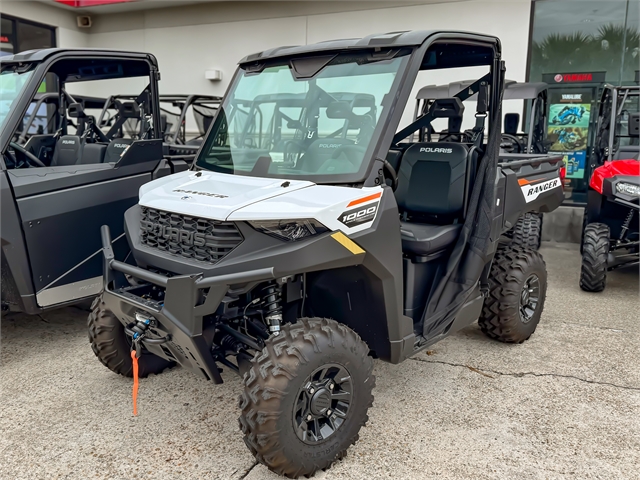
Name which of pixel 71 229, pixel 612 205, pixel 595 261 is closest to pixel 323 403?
pixel 71 229

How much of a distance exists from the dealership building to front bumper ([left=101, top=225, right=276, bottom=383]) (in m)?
5.86

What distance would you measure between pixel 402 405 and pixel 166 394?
56.0 inches

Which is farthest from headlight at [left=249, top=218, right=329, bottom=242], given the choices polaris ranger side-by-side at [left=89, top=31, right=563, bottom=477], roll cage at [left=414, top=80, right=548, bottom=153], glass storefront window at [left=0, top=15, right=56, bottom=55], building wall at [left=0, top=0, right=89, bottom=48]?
building wall at [left=0, top=0, right=89, bottom=48]

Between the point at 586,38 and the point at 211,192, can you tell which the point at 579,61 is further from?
the point at 211,192

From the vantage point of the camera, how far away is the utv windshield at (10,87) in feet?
13.0

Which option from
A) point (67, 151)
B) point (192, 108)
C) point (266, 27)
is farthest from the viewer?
point (266, 27)

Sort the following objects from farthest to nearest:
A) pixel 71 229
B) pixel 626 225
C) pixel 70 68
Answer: pixel 626 225 < pixel 70 68 < pixel 71 229

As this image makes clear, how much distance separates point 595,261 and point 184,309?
14.7ft

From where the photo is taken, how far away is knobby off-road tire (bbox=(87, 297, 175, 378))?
3373mm

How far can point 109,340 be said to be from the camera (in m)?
3.40

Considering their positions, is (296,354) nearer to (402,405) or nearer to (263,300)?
(263,300)

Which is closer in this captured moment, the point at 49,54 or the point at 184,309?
the point at 184,309

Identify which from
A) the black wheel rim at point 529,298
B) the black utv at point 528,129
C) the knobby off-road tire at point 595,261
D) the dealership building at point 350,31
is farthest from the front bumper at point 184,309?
the dealership building at point 350,31

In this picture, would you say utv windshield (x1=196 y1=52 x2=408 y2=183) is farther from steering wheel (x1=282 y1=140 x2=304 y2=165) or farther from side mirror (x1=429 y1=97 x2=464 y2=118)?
side mirror (x1=429 y1=97 x2=464 y2=118)
